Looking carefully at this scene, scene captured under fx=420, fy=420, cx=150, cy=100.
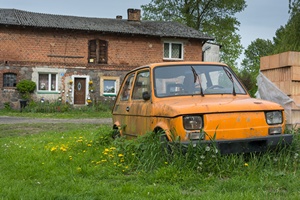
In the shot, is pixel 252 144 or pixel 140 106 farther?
pixel 140 106

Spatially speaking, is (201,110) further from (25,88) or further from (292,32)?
(25,88)

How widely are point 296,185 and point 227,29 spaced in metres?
45.9

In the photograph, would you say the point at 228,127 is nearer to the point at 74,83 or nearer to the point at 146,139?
the point at 146,139

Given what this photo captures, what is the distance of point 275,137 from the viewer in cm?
569

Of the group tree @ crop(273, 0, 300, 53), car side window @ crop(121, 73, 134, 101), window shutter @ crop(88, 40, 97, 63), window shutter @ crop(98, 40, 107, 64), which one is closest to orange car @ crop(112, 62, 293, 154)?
car side window @ crop(121, 73, 134, 101)

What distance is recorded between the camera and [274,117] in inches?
235

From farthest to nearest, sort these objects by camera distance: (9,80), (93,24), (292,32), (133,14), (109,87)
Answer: (133,14) → (93,24) → (109,87) → (9,80) → (292,32)

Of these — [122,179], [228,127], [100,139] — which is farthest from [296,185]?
[100,139]

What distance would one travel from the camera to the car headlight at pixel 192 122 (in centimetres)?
558

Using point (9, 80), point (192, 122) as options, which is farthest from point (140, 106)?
point (9, 80)

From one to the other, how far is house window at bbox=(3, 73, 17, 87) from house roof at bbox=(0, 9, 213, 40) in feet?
11.8

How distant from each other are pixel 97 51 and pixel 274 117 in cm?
2685

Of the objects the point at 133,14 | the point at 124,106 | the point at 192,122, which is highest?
the point at 133,14

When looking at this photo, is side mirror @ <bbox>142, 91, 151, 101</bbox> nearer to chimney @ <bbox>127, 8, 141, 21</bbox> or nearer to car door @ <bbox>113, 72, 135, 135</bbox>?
car door @ <bbox>113, 72, 135, 135</bbox>
